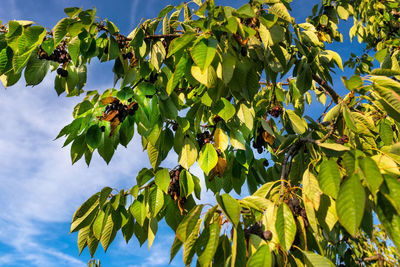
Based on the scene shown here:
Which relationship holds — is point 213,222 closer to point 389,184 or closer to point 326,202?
point 326,202

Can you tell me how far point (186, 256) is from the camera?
48.4 inches

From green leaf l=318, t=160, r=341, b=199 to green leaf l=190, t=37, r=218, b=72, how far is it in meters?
0.59

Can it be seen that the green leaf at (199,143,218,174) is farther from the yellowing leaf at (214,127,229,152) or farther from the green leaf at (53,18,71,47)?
the green leaf at (53,18,71,47)

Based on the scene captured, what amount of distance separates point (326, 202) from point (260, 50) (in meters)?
0.83

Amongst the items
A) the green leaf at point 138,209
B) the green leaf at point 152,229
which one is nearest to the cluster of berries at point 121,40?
the green leaf at point 138,209

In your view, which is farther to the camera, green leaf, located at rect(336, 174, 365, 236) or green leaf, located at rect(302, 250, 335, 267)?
green leaf, located at rect(302, 250, 335, 267)

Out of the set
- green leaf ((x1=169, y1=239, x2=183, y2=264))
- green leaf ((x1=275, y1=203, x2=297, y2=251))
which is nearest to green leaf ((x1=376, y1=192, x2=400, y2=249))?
green leaf ((x1=275, y1=203, x2=297, y2=251))

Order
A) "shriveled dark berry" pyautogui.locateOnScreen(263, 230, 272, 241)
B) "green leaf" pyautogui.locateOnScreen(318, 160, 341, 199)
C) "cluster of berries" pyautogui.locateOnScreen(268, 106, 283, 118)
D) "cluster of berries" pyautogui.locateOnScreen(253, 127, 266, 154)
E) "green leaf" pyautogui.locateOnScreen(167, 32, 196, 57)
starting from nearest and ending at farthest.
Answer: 1. "green leaf" pyautogui.locateOnScreen(318, 160, 341, 199)
2. "shriveled dark berry" pyautogui.locateOnScreen(263, 230, 272, 241)
3. "green leaf" pyautogui.locateOnScreen(167, 32, 196, 57)
4. "cluster of berries" pyautogui.locateOnScreen(253, 127, 266, 154)
5. "cluster of berries" pyautogui.locateOnScreen(268, 106, 283, 118)

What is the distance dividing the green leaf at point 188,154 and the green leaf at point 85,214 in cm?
51

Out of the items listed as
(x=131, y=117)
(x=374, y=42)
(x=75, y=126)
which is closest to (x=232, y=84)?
(x=131, y=117)

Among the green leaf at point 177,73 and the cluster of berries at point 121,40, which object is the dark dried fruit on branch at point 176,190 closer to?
the green leaf at point 177,73

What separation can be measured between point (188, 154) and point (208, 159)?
0.38ft

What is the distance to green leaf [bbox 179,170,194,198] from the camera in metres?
1.89

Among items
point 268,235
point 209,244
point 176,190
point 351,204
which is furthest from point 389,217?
point 176,190
